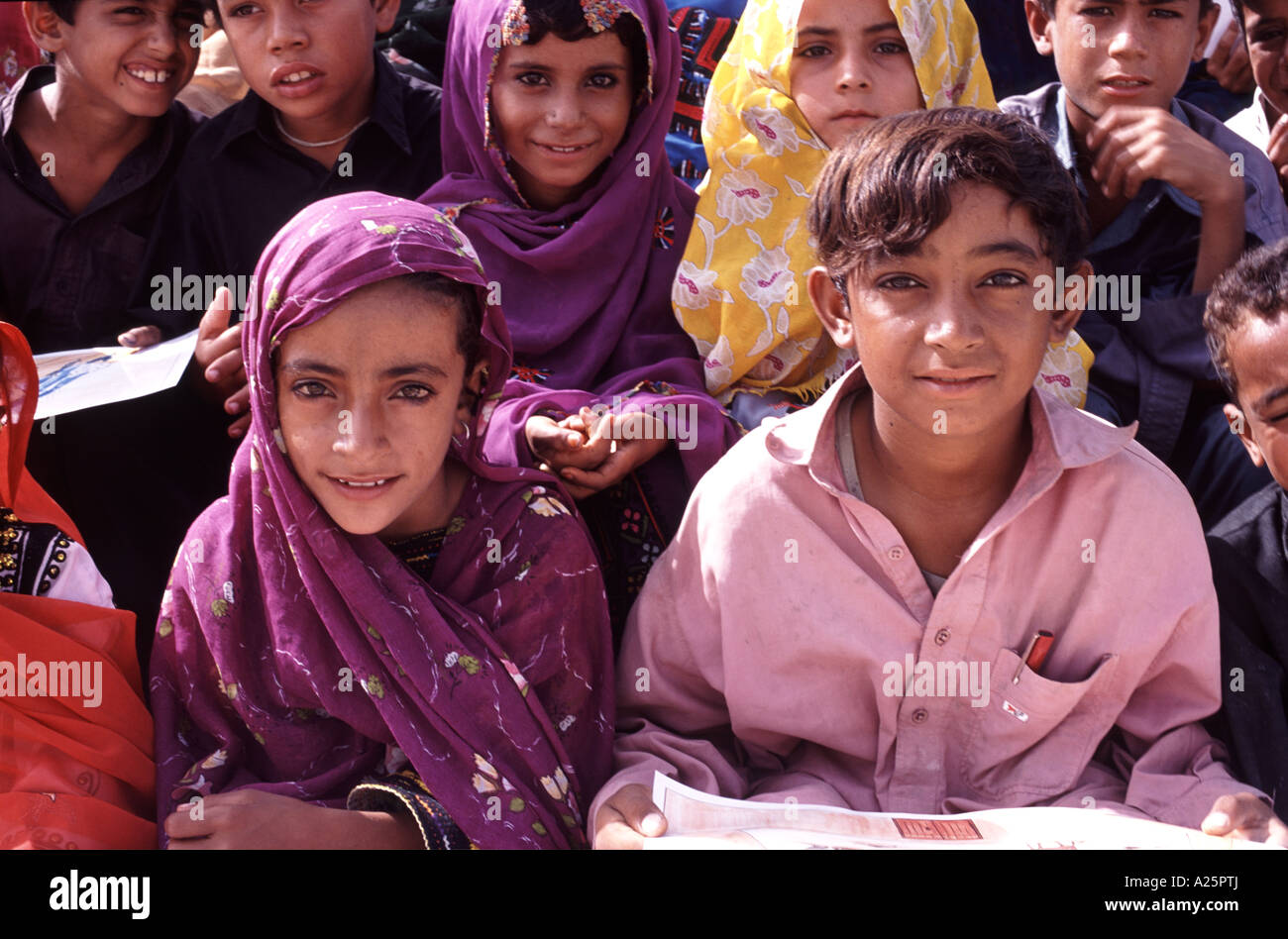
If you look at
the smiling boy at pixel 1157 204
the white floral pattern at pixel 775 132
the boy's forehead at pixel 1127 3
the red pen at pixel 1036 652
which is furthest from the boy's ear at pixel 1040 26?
the red pen at pixel 1036 652

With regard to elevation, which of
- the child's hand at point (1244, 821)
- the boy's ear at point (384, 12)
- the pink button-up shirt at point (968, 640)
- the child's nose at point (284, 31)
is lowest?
the child's hand at point (1244, 821)

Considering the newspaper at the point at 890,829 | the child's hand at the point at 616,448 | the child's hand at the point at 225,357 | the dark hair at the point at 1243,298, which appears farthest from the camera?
the child's hand at the point at 225,357

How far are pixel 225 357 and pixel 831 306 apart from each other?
51.7 inches

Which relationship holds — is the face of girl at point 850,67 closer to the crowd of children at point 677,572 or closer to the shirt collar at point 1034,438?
the crowd of children at point 677,572

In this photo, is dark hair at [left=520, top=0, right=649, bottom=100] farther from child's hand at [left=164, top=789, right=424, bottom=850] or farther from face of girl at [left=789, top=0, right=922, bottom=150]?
child's hand at [left=164, top=789, right=424, bottom=850]

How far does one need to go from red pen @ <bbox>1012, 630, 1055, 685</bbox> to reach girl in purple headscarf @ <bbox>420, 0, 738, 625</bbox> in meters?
0.82

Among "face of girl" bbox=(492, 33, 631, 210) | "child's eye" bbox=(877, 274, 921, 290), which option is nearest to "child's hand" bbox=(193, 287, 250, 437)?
"face of girl" bbox=(492, 33, 631, 210)

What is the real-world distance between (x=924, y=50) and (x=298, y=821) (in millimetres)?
2147

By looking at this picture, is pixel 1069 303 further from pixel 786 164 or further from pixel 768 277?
pixel 786 164

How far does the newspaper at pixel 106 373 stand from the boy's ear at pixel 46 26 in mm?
903

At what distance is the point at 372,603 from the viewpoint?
233cm

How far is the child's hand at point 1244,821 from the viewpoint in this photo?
84.5 inches

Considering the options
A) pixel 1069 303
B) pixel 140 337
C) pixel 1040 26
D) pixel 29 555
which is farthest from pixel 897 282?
pixel 140 337
